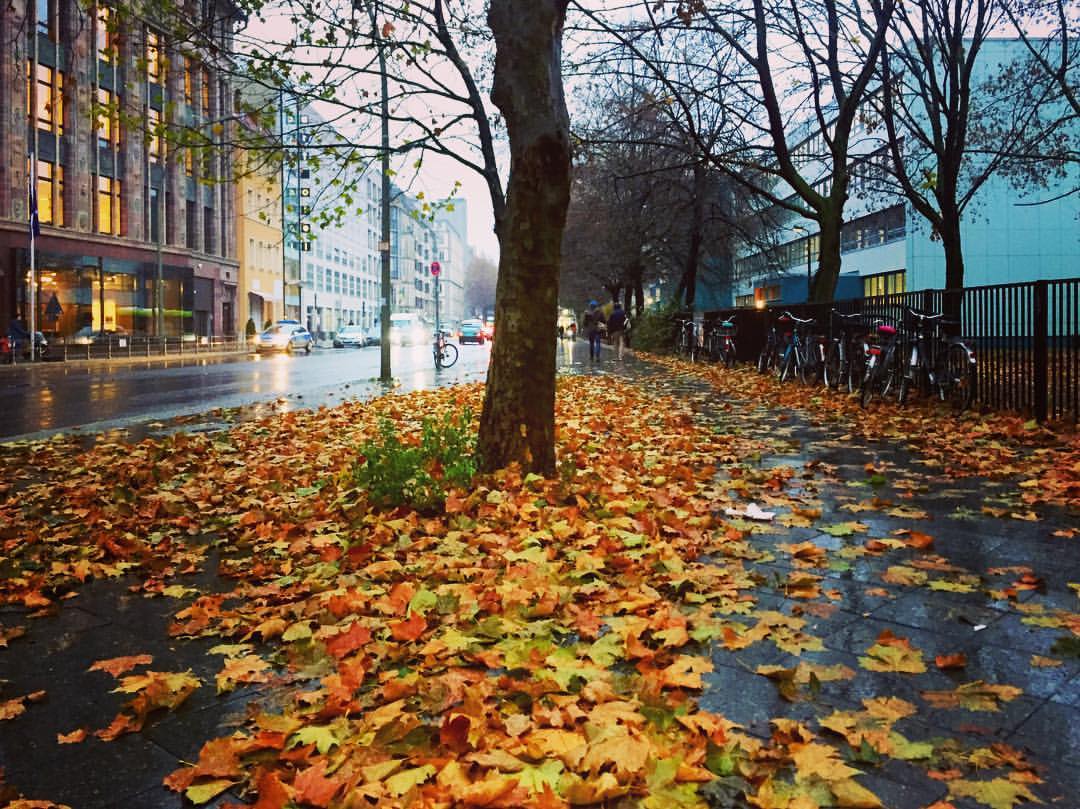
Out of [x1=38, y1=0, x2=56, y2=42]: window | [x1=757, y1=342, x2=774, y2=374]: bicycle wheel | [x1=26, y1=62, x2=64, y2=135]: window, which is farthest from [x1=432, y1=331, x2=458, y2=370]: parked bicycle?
[x1=38, y1=0, x2=56, y2=42]: window

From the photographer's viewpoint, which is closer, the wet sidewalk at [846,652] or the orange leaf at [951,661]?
the wet sidewalk at [846,652]

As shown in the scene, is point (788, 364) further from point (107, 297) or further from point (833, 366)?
point (107, 297)

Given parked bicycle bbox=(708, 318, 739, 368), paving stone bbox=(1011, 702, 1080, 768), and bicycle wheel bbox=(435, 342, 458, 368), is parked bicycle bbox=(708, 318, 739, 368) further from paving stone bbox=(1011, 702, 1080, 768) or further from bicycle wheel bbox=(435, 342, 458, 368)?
paving stone bbox=(1011, 702, 1080, 768)

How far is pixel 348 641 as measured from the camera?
334cm

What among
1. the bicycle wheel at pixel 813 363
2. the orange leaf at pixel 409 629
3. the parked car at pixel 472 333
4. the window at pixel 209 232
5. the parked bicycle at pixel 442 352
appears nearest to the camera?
the orange leaf at pixel 409 629

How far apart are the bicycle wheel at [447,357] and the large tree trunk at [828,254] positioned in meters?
11.5

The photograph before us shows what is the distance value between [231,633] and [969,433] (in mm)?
7722

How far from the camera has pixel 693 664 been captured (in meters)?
3.09

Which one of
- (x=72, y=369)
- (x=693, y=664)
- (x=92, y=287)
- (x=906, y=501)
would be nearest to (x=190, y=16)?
(x=906, y=501)

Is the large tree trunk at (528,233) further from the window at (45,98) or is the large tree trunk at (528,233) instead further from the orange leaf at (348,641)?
the window at (45,98)

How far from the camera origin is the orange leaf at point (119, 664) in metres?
3.28

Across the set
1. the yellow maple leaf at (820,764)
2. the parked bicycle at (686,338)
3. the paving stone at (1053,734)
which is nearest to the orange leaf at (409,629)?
the yellow maple leaf at (820,764)

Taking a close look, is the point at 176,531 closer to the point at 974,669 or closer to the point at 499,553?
the point at 499,553

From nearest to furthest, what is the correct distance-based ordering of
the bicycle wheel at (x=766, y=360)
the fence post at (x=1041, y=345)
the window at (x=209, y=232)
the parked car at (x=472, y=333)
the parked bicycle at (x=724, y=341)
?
the fence post at (x=1041, y=345) → the bicycle wheel at (x=766, y=360) → the parked bicycle at (x=724, y=341) → the window at (x=209, y=232) → the parked car at (x=472, y=333)
